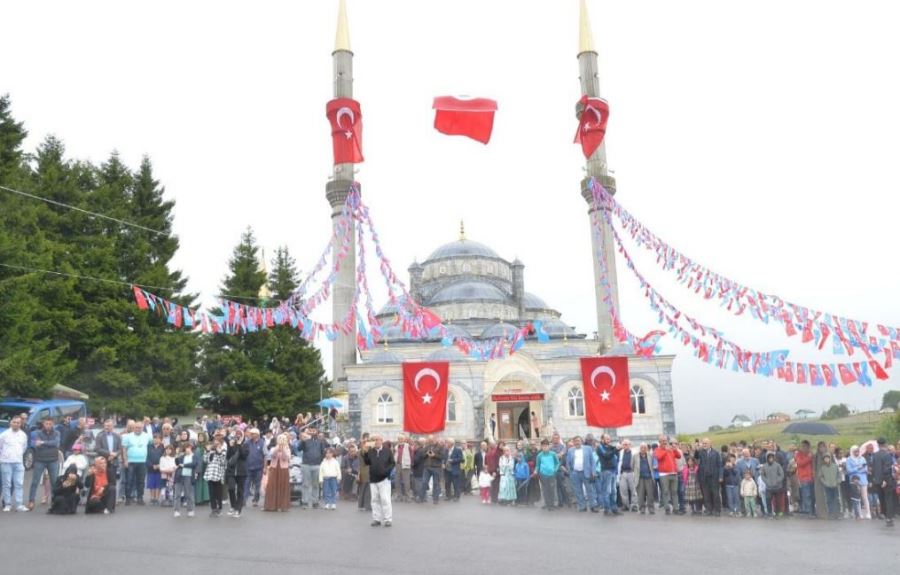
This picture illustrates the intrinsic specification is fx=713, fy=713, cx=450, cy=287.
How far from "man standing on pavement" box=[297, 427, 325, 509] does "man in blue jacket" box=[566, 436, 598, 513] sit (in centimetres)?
544

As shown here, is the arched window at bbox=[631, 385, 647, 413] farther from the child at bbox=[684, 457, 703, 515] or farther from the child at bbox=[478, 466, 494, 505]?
the child at bbox=[684, 457, 703, 515]

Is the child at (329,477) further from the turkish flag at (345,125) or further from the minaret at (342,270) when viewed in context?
the minaret at (342,270)

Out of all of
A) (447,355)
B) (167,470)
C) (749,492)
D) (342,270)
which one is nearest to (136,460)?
(167,470)

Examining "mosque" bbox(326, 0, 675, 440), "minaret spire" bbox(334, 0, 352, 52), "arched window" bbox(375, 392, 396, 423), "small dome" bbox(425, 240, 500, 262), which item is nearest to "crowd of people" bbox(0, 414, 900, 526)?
"mosque" bbox(326, 0, 675, 440)

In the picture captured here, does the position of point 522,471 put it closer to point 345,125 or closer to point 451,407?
point 451,407

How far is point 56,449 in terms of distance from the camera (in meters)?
13.7

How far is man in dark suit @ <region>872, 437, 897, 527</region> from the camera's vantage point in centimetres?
1400

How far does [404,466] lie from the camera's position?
17.0 meters

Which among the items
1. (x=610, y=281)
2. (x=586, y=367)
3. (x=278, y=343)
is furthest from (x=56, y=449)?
(x=610, y=281)

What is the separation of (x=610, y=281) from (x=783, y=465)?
78.4 ft

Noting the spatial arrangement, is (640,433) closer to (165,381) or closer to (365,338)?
(365,338)

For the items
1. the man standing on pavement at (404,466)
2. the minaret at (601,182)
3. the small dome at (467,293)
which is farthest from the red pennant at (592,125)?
the small dome at (467,293)

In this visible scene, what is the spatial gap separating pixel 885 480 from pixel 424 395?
17.6 metres

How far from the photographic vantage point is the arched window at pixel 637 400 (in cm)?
3641
